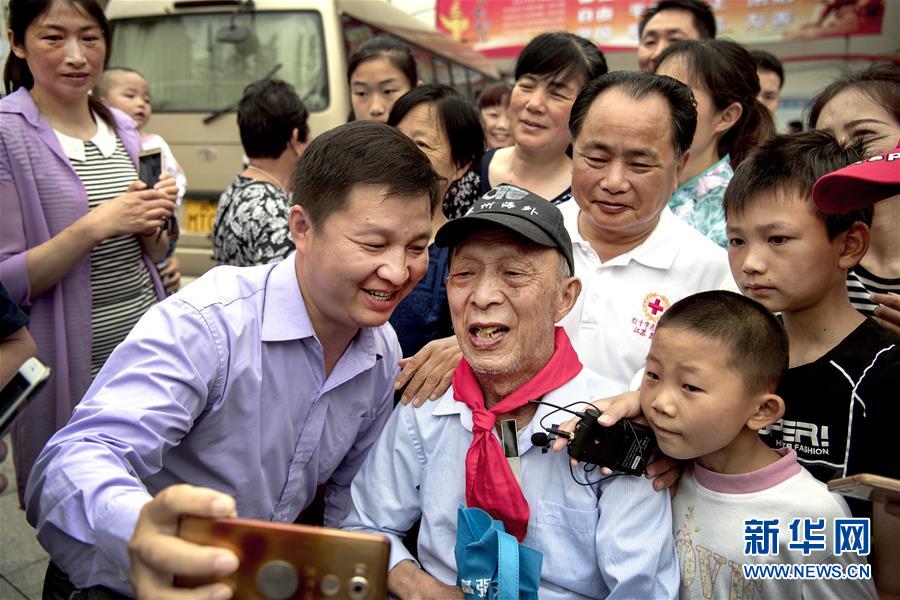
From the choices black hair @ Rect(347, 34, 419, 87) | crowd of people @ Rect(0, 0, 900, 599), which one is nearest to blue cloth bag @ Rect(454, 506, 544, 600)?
crowd of people @ Rect(0, 0, 900, 599)

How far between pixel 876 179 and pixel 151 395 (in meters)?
1.73

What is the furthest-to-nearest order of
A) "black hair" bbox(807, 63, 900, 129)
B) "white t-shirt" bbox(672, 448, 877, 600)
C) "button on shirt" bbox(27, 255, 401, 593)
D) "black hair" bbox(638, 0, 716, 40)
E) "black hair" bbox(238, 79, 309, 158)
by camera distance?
"black hair" bbox(638, 0, 716, 40) < "black hair" bbox(238, 79, 309, 158) < "black hair" bbox(807, 63, 900, 129) < "white t-shirt" bbox(672, 448, 877, 600) < "button on shirt" bbox(27, 255, 401, 593)

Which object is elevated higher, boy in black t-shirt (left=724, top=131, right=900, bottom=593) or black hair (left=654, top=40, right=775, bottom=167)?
black hair (left=654, top=40, right=775, bottom=167)

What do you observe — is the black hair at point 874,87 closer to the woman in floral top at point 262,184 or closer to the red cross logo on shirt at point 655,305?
the red cross logo on shirt at point 655,305

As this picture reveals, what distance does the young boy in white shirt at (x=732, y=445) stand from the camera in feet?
5.99

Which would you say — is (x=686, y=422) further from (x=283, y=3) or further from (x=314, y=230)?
(x=283, y=3)

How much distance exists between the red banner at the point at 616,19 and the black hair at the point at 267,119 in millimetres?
10100

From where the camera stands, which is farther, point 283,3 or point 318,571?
point 283,3

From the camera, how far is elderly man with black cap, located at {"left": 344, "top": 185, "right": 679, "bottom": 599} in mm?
1891

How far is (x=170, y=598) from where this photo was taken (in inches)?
46.6

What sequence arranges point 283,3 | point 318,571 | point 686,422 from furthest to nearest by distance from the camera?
1. point 283,3
2. point 686,422
3. point 318,571

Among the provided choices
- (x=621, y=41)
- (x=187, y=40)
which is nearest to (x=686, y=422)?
(x=187, y=40)

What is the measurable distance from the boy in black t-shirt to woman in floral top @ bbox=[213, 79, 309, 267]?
1938 mm

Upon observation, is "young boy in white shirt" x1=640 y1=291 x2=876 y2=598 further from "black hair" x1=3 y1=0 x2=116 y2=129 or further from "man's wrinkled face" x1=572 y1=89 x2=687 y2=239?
"black hair" x1=3 y1=0 x2=116 y2=129
